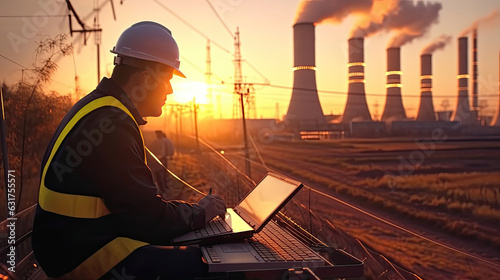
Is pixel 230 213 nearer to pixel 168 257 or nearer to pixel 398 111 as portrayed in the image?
pixel 168 257

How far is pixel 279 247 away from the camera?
4.66ft

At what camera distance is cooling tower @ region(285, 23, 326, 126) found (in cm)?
3303

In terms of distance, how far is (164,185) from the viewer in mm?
7074

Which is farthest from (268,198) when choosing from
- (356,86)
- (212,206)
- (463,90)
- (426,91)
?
(463,90)

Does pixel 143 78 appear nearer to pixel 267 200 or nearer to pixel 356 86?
pixel 267 200

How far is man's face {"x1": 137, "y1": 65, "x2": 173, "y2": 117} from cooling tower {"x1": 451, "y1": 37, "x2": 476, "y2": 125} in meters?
49.9

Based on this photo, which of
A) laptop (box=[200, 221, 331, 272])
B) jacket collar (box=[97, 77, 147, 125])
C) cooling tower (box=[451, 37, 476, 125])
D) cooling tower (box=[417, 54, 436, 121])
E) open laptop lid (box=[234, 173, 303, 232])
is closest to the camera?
laptop (box=[200, 221, 331, 272])

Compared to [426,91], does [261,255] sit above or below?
below

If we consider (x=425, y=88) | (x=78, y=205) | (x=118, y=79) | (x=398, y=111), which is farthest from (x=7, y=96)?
(x=425, y=88)

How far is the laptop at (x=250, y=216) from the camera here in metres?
1.46

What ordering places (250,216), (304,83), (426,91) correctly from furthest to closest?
(426,91) → (304,83) → (250,216)

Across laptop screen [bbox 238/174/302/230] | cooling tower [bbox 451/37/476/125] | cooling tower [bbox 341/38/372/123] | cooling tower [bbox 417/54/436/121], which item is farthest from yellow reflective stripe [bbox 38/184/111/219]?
cooling tower [bbox 451/37/476/125]

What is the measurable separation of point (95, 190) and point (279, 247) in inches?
24.1

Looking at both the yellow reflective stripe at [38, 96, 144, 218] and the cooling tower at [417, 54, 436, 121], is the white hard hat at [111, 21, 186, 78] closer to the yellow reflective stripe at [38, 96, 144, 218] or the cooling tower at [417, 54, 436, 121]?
the yellow reflective stripe at [38, 96, 144, 218]
